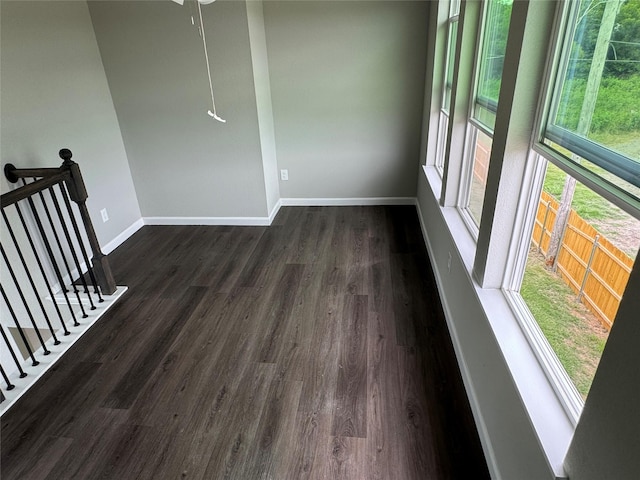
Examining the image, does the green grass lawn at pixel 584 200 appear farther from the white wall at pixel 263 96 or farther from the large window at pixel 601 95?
the white wall at pixel 263 96

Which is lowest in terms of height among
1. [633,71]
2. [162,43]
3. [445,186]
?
[445,186]

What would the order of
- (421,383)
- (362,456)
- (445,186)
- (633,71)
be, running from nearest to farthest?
(633,71), (362,456), (421,383), (445,186)

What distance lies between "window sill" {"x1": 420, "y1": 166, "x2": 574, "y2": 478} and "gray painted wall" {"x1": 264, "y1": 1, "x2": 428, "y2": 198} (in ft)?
7.53

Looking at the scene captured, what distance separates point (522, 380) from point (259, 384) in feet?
4.40

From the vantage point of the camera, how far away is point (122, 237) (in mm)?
3865

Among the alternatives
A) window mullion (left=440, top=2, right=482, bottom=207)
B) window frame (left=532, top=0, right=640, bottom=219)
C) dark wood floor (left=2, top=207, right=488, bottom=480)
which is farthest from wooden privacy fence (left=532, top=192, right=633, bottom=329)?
window mullion (left=440, top=2, right=482, bottom=207)

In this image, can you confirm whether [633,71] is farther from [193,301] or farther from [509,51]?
[193,301]

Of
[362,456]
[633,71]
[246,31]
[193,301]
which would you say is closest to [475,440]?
[362,456]

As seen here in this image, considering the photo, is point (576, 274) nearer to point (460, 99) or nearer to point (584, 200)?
point (584, 200)

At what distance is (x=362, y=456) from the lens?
1.72m

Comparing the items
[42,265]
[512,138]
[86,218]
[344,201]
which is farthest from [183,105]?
[512,138]

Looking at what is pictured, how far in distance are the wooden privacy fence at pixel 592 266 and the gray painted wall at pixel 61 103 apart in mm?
3265

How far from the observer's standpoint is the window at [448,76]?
2978 millimetres

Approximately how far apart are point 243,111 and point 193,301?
184 centimetres
